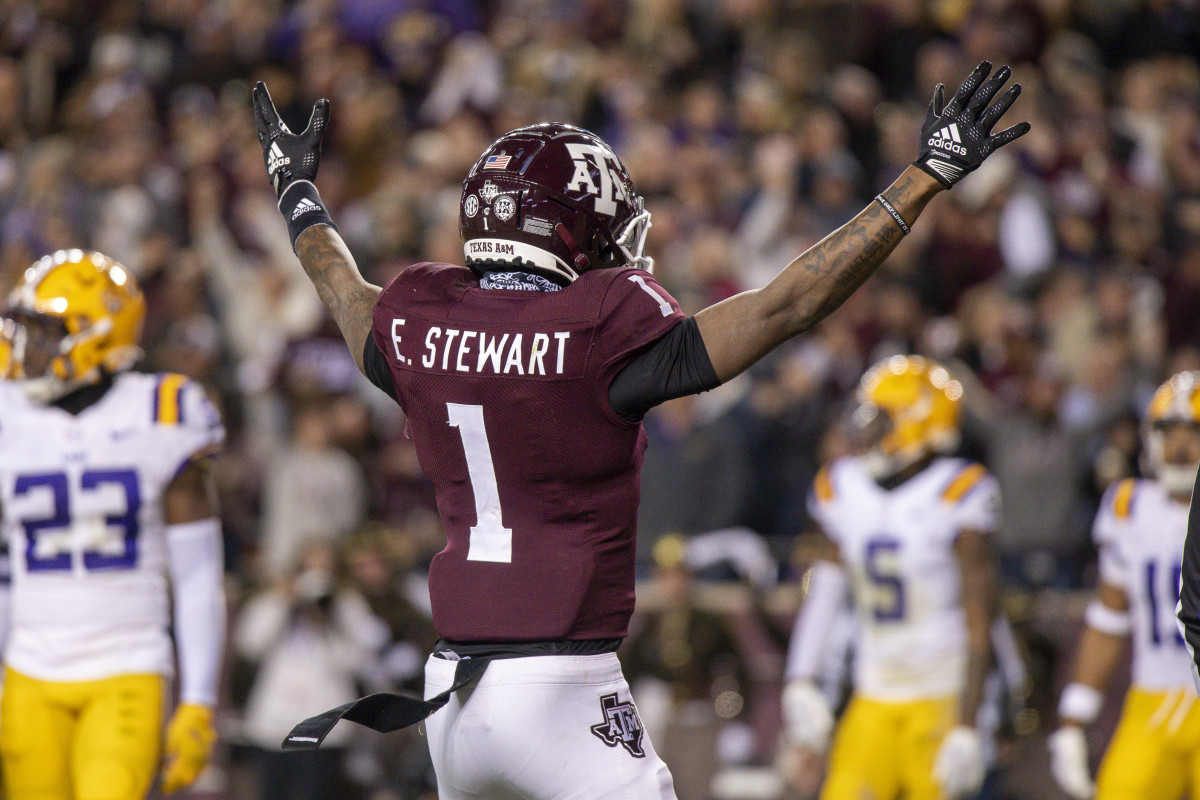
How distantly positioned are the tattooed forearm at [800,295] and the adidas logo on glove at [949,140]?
0.07 m

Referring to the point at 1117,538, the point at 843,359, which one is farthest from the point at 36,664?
the point at 843,359

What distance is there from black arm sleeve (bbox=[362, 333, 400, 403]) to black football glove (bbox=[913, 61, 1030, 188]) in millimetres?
1124

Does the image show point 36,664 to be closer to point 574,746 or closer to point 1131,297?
point 574,746

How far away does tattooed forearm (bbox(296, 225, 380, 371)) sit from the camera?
137 inches

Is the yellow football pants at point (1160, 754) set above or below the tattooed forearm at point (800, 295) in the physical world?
below

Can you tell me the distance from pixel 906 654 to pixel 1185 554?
3.15m

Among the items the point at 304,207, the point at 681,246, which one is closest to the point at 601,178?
the point at 304,207

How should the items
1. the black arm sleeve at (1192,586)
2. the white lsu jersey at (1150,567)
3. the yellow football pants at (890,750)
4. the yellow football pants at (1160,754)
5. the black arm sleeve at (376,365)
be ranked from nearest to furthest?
1. the black arm sleeve at (1192,586)
2. the black arm sleeve at (376,365)
3. the yellow football pants at (1160,754)
4. the white lsu jersey at (1150,567)
5. the yellow football pants at (890,750)

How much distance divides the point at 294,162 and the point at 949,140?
1.58m

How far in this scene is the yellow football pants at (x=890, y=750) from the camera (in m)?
6.00

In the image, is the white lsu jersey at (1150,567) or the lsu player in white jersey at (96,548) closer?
the lsu player in white jersey at (96,548)

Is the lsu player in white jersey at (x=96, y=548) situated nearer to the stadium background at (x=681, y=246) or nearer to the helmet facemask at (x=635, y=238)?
the helmet facemask at (x=635, y=238)

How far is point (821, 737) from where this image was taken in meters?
6.44

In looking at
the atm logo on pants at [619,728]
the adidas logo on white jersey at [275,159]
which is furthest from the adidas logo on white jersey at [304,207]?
the atm logo on pants at [619,728]
